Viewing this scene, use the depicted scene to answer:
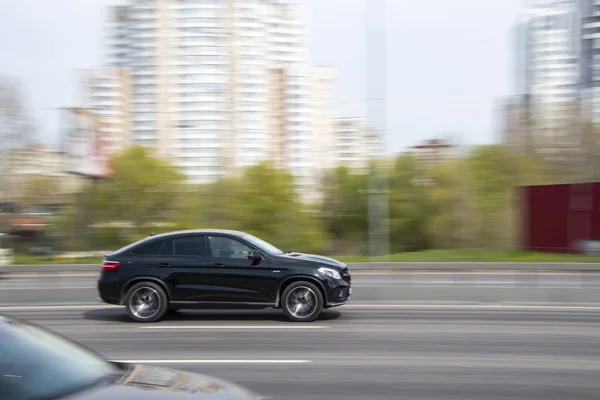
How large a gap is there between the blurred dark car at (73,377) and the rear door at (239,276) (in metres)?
7.60

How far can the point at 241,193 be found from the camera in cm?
5450

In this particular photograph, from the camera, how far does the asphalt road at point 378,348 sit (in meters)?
7.80

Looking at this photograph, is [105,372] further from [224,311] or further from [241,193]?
[241,193]

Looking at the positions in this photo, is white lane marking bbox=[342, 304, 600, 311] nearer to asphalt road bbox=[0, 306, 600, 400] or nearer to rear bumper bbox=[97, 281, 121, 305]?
asphalt road bbox=[0, 306, 600, 400]

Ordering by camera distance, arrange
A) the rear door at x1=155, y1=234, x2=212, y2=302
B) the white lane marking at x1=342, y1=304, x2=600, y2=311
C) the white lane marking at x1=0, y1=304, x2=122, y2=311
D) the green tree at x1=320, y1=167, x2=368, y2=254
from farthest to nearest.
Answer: the green tree at x1=320, y1=167, x2=368, y2=254 → the white lane marking at x1=0, y1=304, x2=122, y2=311 → the white lane marking at x1=342, y1=304, x2=600, y2=311 → the rear door at x1=155, y1=234, x2=212, y2=302

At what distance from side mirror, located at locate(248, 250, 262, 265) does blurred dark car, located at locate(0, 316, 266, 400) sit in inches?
301

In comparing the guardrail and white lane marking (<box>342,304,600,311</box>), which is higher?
white lane marking (<box>342,304,600,311</box>)

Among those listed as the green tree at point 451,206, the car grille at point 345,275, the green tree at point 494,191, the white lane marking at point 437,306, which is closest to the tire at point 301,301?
the car grille at point 345,275

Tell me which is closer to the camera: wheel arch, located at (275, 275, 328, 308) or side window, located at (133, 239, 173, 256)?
wheel arch, located at (275, 275, 328, 308)

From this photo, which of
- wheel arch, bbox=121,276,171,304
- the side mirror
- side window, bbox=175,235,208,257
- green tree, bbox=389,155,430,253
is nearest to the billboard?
green tree, bbox=389,155,430,253

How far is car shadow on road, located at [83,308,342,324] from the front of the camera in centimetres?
1303

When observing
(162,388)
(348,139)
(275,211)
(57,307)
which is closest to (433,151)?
(275,211)

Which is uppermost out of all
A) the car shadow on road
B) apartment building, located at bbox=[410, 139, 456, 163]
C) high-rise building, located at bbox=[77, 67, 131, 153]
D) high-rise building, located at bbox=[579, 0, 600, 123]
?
high-rise building, located at bbox=[77, 67, 131, 153]

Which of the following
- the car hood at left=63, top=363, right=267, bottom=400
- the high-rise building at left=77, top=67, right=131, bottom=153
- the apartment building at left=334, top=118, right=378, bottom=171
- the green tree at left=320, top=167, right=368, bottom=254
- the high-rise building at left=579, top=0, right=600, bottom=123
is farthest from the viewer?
the apartment building at left=334, top=118, right=378, bottom=171
